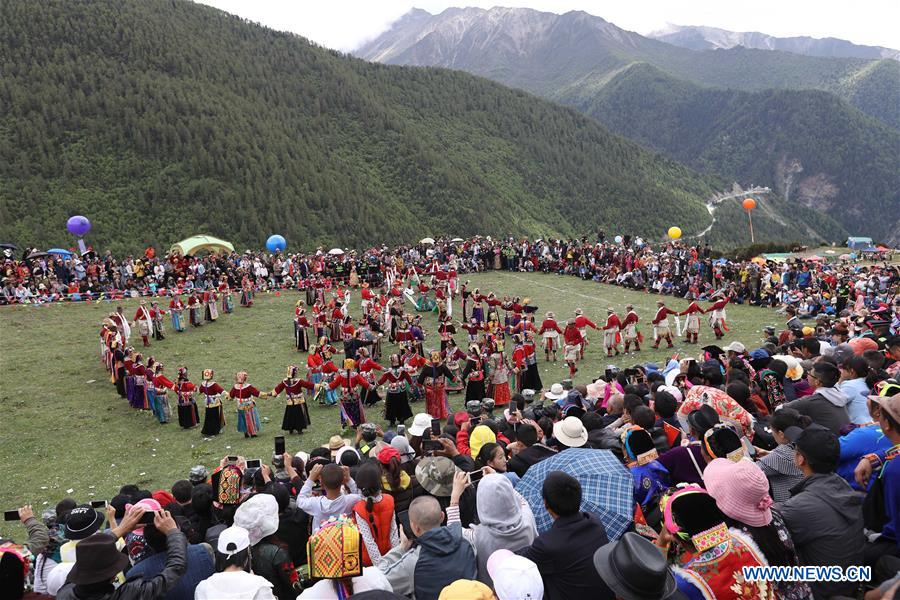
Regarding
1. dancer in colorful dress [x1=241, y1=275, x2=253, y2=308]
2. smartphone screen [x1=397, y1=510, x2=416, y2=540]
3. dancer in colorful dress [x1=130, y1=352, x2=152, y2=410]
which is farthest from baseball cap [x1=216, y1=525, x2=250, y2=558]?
dancer in colorful dress [x1=241, y1=275, x2=253, y2=308]

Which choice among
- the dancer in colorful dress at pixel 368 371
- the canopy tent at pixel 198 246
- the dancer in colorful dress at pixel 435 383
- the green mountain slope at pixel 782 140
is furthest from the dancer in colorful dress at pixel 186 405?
the green mountain slope at pixel 782 140

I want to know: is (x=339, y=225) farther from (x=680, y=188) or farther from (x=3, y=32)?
(x=680, y=188)

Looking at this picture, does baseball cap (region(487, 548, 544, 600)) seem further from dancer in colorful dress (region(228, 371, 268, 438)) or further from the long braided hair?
dancer in colorful dress (region(228, 371, 268, 438))

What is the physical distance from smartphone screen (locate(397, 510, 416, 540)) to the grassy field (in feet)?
24.6

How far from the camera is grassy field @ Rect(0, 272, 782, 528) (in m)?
12.3

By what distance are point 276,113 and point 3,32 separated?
24.4m

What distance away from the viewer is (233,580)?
13.1 feet

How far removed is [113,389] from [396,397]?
30.2 ft

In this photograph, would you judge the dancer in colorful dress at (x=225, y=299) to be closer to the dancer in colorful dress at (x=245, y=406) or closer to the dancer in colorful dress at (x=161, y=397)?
the dancer in colorful dress at (x=161, y=397)

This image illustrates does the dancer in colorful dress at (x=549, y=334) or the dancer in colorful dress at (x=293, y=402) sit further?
the dancer in colorful dress at (x=549, y=334)

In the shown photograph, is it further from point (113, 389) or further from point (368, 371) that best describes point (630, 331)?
point (113, 389)

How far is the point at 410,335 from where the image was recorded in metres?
18.0

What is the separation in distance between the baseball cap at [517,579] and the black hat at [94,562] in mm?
2404

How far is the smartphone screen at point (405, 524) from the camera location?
15.7 feet
